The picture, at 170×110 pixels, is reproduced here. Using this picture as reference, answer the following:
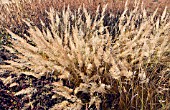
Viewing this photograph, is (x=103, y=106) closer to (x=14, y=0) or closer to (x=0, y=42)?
(x=0, y=42)

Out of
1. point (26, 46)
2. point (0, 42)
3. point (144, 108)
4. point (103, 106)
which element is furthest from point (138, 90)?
point (0, 42)

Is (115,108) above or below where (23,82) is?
below

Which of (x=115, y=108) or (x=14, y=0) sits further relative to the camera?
(x=14, y=0)

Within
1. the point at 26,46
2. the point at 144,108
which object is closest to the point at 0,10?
the point at 26,46

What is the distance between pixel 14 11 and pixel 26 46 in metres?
1.74

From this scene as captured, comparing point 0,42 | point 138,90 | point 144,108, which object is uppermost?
point 0,42

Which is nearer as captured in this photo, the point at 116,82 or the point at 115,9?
the point at 116,82

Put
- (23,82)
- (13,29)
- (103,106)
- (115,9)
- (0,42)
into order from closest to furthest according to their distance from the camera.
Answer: (103,106) < (23,82) < (0,42) < (13,29) < (115,9)

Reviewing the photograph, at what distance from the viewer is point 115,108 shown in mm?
2471

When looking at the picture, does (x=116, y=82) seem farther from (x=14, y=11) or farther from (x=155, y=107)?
(x=14, y=11)

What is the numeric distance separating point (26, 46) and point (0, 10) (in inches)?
75.3

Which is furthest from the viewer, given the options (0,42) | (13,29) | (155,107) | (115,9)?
(115,9)

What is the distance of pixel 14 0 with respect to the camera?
435 cm

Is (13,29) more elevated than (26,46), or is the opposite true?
(13,29)
